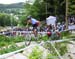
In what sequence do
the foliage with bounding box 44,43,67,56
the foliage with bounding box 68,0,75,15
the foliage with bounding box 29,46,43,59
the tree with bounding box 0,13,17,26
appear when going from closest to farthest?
1. the foliage with bounding box 29,46,43,59
2. the foliage with bounding box 44,43,67,56
3. the foliage with bounding box 68,0,75,15
4. the tree with bounding box 0,13,17,26

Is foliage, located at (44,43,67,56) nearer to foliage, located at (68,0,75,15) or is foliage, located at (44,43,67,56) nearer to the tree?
foliage, located at (68,0,75,15)

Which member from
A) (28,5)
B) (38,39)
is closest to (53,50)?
(38,39)

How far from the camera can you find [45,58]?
9008 millimetres

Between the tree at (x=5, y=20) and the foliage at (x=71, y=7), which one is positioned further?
the tree at (x=5, y=20)

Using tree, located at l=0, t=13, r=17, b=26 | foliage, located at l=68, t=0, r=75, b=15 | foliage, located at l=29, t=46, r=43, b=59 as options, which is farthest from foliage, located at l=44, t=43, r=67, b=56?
tree, located at l=0, t=13, r=17, b=26

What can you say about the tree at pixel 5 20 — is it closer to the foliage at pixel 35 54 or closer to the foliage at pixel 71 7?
the foliage at pixel 71 7

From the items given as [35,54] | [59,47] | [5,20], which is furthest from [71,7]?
[35,54]

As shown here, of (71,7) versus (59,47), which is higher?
(59,47)

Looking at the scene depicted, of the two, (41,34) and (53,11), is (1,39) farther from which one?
(53,11)

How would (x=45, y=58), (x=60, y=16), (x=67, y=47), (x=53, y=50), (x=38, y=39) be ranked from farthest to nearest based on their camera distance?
1. (x=60, y=16)
2. (x=38, y=39)
3. (x=67, y=47)
4. (x=53, y=50)
5. (x=45, y=58)

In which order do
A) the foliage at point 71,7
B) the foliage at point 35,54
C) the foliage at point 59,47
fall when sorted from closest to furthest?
1. the foliage at point 35,54
2. the foliage at point 59,47
3. the foliage at point 71,7

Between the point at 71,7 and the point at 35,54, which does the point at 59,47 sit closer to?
the point at 35,54

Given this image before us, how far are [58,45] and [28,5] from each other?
25.9 metres

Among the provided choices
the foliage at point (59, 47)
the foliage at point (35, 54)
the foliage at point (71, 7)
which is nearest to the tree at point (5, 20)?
the foliage at point (71, 7)
